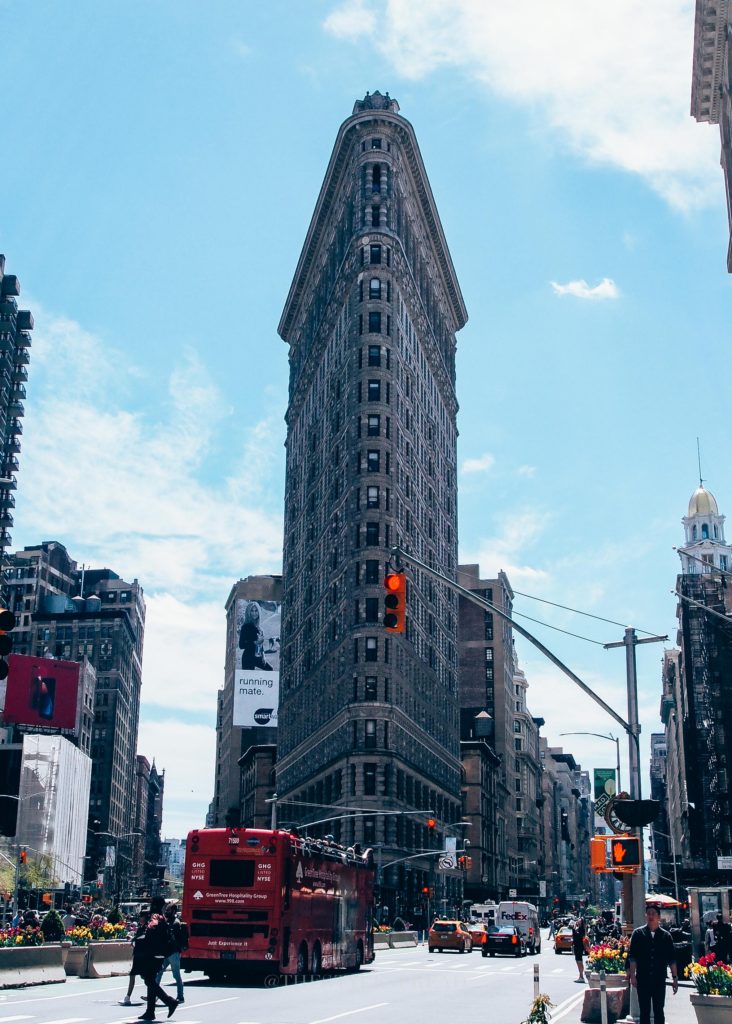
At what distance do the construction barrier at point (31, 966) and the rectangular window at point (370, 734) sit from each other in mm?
62081

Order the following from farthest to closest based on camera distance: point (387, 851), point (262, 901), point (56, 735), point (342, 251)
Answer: point (56, 735)
point (342, 251)
point (387, 851)
point (262, 901)

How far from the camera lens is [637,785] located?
20.0 m

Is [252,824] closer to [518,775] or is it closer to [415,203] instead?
[518,775]

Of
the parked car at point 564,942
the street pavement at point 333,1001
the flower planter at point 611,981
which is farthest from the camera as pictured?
the parked car at point 564,942

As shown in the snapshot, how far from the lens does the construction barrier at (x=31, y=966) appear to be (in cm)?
2939

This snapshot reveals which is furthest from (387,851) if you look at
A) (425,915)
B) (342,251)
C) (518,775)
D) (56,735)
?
(518,775)

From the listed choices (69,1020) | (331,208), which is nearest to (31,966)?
(69,1020)

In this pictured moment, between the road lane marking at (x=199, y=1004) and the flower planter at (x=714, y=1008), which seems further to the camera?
the road lane marking at (x=199, y=1004)

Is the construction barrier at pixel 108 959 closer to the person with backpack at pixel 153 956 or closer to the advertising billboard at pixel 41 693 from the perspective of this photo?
the person with backpack at pixel 153 956

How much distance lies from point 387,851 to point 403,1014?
234 ft

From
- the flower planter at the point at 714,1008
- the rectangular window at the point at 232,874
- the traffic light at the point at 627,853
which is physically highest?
the traffic light at the point at 627,853

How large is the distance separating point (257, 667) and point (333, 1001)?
445ft

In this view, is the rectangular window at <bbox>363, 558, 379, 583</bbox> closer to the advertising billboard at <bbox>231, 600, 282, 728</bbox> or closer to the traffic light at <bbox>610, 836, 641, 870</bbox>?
the advertising billboard at <bbox>231, 600, 282, 728</bbox>

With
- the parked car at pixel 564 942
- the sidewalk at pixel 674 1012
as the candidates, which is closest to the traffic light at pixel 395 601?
the sidewalk at pixel 674 1012
